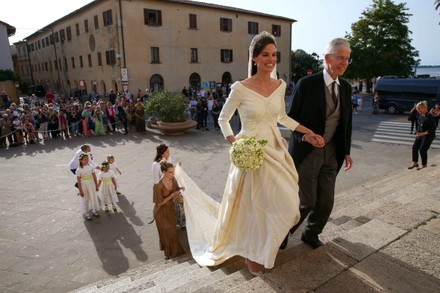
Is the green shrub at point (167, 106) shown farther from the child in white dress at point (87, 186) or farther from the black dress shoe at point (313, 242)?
the black dress shoe at point (313, 242)

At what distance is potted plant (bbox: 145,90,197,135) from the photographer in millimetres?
13898

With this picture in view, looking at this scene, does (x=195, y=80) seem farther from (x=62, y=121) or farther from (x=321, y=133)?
(x=321, y=133)

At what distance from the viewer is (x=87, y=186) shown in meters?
6.41

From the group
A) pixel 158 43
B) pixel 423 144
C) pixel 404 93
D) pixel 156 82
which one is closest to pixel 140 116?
pixel 423 144

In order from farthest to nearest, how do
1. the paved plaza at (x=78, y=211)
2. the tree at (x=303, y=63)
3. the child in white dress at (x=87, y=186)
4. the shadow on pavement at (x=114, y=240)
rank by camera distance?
the tree at (x=303, y=63), the child in white dress at (x=87, y=186), the shadow on pavement at (x=114, y=240), the paved plaza at (x=78, y=211)

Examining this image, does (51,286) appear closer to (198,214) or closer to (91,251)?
(91,251)

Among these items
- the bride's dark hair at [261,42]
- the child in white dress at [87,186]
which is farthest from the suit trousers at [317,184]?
the child in white dress at [87,186]

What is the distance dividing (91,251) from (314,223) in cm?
385

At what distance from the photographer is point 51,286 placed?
4297mm

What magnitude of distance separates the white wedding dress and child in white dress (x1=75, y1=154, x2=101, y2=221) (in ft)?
14.0

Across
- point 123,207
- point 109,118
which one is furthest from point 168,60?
point 123,207

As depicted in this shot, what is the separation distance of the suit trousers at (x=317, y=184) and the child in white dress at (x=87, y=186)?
4858 millimetres

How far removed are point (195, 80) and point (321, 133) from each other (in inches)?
1106

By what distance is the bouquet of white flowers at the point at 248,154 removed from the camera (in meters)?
2.60
